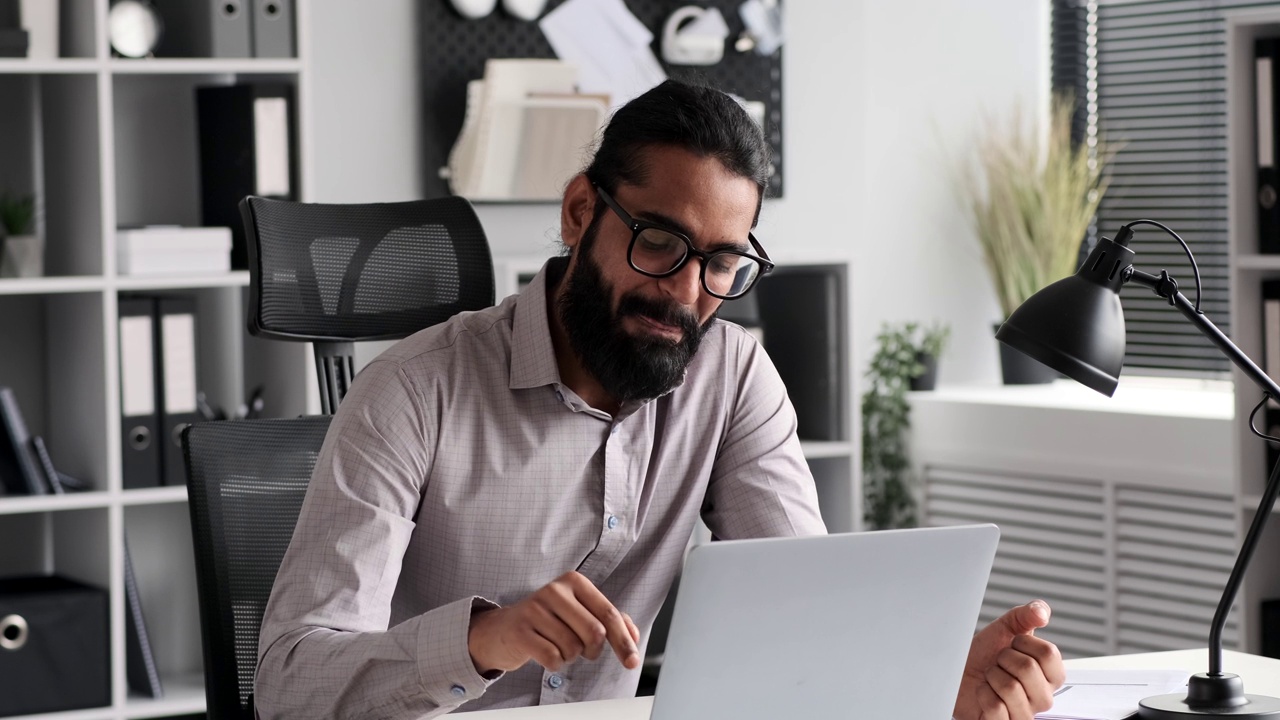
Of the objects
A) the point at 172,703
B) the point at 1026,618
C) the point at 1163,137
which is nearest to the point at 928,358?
the point at 1163,137

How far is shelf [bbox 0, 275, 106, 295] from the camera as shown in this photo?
2.97 m

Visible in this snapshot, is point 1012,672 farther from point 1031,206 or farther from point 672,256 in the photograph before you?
point 1031,206

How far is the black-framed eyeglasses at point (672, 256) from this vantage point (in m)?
1.62

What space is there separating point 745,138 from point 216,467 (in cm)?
70

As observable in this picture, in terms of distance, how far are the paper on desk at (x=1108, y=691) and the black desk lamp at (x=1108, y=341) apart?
0.12 ft

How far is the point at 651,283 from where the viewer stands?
5.42 ft

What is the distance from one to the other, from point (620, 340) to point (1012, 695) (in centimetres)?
55

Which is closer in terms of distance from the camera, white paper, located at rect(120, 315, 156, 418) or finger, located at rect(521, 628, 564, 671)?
finger, located at rect(521, 628, 564, 671)

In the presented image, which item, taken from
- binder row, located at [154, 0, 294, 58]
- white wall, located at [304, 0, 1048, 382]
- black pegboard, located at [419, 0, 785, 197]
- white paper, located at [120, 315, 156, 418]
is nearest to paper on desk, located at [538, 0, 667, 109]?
black pegboard, located at [419, 0, 785, 197]

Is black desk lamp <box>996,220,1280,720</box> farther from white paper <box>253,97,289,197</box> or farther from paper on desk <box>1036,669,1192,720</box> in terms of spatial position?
white paper <box>253,97,289,197</box>

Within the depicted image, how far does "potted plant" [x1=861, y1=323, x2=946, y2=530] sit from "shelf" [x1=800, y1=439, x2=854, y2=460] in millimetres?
262

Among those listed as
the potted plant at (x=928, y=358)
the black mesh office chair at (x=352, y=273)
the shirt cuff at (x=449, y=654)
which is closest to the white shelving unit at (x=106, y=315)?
the black mesh office chair at (x=352, y=273)

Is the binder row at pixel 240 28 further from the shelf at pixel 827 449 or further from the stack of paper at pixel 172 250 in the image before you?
the shelf at pixel 827 449

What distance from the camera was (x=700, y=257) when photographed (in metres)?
1.61
